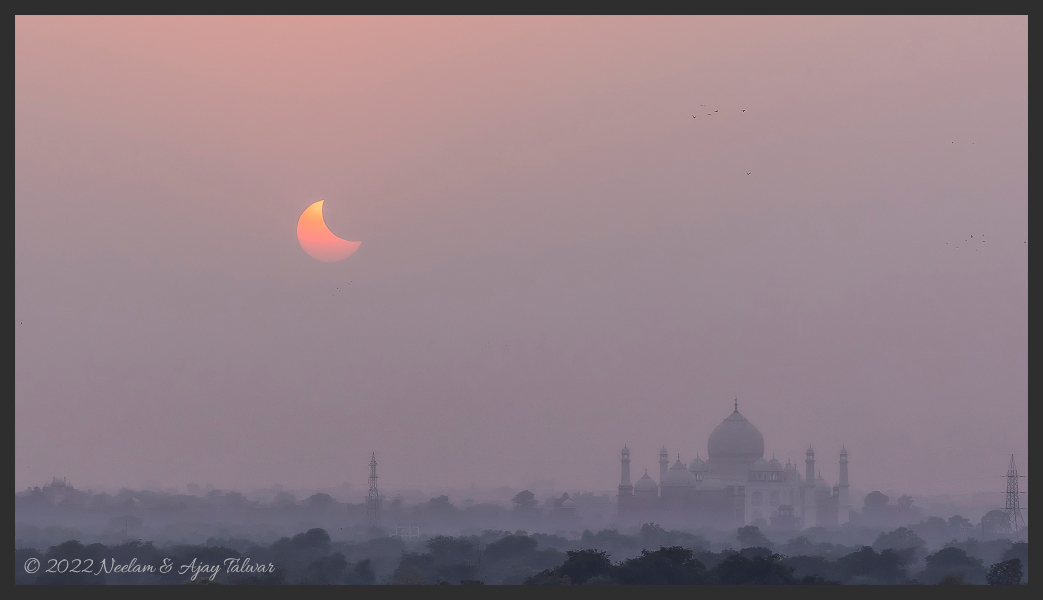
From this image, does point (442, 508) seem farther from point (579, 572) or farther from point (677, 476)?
point (579, 572)

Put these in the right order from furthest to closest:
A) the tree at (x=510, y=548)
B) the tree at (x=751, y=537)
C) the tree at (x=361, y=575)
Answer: the tree at (x=751, y=537), the tree at (x=510, y=548), the tree at (x=361, y=575)

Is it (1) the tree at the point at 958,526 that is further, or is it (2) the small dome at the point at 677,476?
(1) the tree at the point at 958,526

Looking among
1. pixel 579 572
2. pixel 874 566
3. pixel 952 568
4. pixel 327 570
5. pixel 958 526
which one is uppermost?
pixel 579 572

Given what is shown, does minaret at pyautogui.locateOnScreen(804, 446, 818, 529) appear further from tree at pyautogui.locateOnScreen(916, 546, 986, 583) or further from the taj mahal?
tree at pyautogui.locateOnScreen(916, 546, 986, 583)

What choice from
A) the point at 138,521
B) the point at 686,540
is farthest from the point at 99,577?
the point at 686,540

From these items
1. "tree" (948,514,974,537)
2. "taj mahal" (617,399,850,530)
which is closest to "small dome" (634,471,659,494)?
"taj mahal" (617,399,850,530)

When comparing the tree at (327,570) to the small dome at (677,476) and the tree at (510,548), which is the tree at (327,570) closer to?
the tree at (510,548)

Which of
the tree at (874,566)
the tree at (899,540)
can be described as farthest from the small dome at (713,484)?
the tree at (874,566)

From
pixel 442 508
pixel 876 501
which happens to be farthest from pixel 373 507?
pixel 876 501
